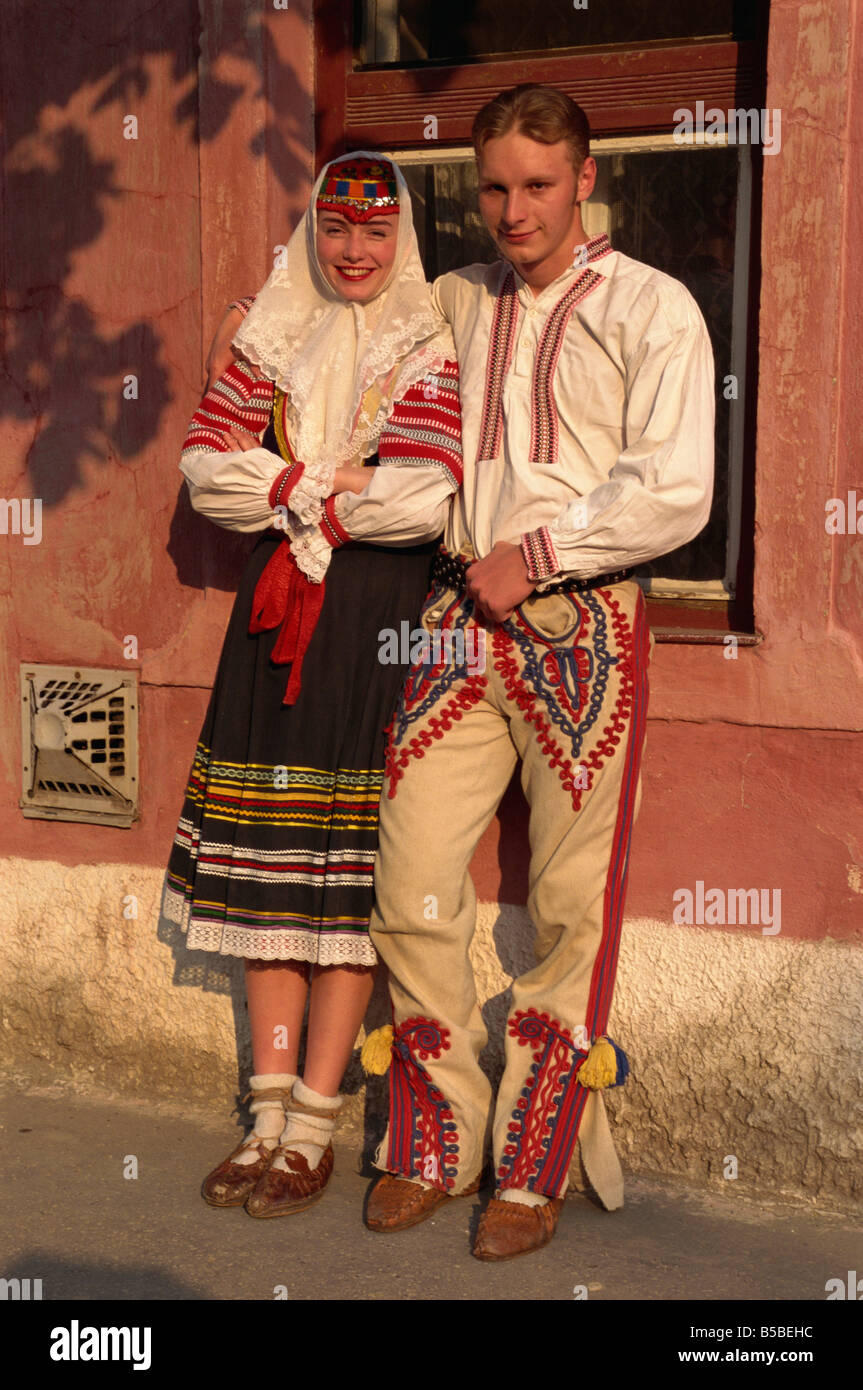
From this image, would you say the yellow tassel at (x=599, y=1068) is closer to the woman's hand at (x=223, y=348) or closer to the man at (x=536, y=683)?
the man at (x=536, y=683)

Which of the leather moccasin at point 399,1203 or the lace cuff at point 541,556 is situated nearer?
the lace cuff at point 541,556

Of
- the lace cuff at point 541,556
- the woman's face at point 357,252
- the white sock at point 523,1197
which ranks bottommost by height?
the white sock at point 523,1197

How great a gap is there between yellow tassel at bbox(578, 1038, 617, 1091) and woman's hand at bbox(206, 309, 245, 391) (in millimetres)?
1698

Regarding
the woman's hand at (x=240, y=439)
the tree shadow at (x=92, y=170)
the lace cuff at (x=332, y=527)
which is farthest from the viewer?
the tree shadow at (x=92, y=170)

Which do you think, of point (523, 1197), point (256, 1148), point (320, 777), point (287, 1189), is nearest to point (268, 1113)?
point (256, 1148)

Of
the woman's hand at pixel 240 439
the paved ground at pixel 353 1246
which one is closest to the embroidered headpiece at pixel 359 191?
the woman's hand at pixel 240 439

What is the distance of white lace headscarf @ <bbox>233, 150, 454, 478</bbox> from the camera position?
3.04 meters

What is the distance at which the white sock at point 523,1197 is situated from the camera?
2.96 metres

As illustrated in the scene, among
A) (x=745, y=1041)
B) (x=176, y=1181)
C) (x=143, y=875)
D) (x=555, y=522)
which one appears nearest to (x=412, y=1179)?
(x=176, y=1181)

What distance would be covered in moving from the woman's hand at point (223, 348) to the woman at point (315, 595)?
0.05 m

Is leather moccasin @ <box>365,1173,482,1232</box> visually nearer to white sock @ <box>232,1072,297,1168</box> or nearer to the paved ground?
the paved ground

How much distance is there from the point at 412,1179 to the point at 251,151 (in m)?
2.47

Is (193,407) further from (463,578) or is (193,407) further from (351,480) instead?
(463,578)

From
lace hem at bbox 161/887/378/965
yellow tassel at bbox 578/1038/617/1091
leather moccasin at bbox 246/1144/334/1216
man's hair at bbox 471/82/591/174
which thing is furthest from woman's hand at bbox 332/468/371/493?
leather moccasin at bbox 246/1144/334/1216
